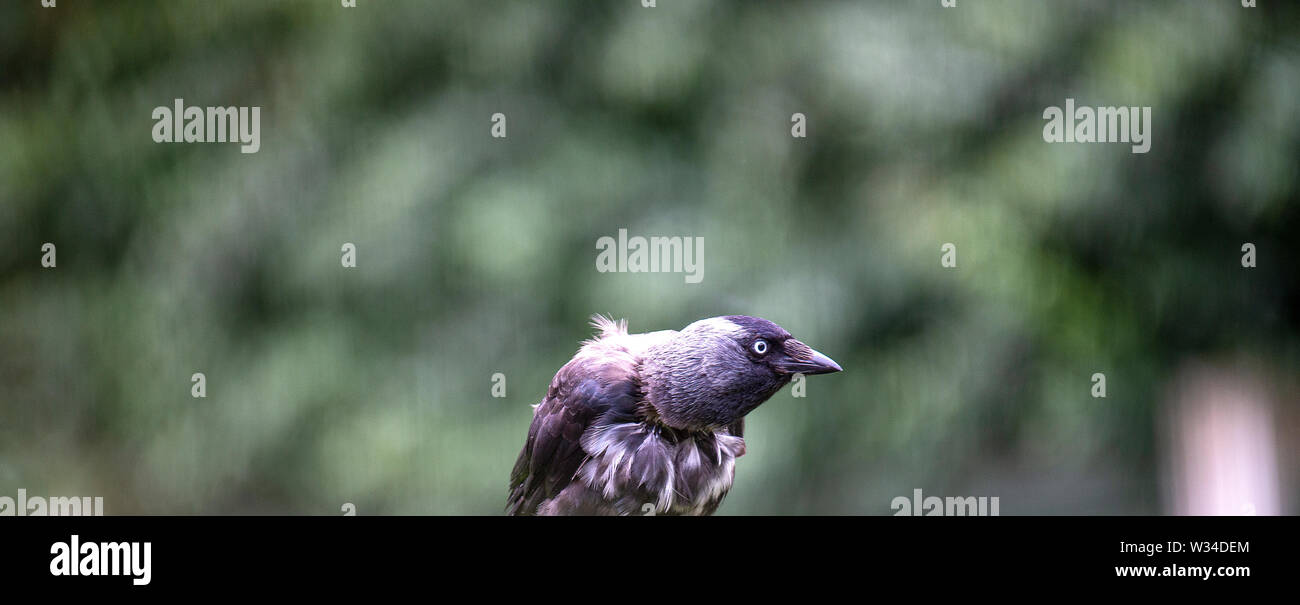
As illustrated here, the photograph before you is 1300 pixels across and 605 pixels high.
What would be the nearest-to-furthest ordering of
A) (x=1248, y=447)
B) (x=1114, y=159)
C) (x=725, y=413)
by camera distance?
(x=725, y=413), (x=1248, y=447), (x=1114, y=159)

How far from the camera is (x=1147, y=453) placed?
272 cm

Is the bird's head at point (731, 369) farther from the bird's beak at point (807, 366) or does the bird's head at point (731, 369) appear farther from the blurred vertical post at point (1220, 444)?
the blurred vertical post at point (1220, 444)

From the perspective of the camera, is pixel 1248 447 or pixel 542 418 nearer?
pixel 542 418

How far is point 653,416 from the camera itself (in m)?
0.80

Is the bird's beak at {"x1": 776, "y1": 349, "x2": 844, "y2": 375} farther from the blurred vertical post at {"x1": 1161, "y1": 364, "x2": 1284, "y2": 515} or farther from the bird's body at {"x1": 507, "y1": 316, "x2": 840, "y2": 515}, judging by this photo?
the blurred vertical post at {"x1": 1161, "y1": 364, "x2": 1284, "y2": 515}

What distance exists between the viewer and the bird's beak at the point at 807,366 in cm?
72

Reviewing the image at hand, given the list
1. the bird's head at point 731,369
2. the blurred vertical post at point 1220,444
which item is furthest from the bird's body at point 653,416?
the blurred vertical post at point 1220,444

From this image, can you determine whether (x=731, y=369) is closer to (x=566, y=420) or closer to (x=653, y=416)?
(x=653, y=416)

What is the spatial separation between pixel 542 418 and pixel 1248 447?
197 cm

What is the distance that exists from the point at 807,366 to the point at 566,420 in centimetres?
27

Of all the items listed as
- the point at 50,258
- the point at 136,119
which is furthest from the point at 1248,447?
the point at 50,258

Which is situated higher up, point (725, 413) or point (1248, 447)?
point (725, 413)

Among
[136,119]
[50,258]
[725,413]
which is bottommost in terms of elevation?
[725,413]
